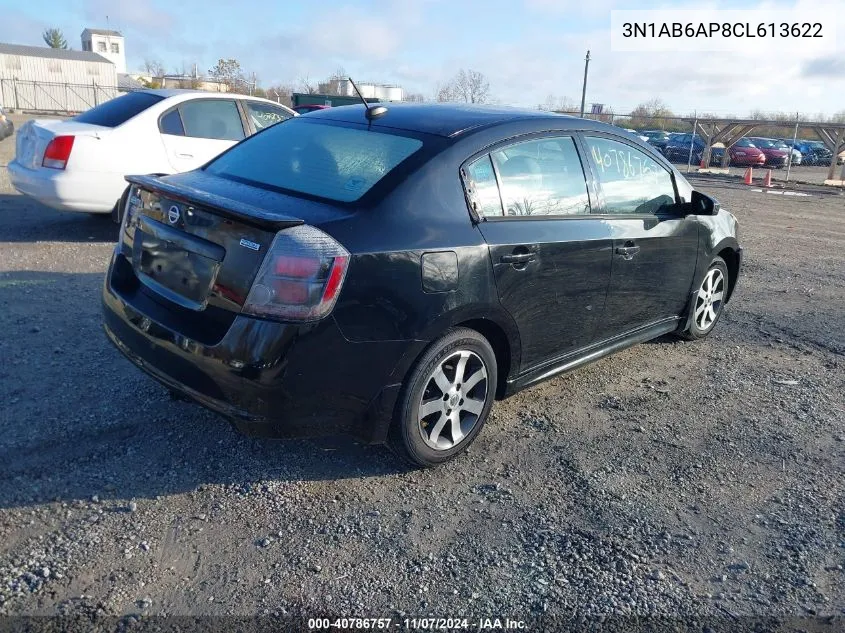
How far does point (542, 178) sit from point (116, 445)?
2.68 metres

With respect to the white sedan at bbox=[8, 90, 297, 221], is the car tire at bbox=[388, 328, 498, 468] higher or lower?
lower

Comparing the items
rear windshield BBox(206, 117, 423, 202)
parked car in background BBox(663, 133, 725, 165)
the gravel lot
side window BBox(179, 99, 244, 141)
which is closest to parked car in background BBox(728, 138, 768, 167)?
parked car in background BBox(663, 133, 725, 165)

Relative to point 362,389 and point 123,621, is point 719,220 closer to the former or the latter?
point 362,389

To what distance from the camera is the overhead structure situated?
21.9 m

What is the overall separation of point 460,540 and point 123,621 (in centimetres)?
134

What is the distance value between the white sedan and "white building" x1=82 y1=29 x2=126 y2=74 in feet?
347

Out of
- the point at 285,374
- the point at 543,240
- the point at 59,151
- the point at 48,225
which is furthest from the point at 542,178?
the point at 48,225

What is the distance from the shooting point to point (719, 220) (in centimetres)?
545

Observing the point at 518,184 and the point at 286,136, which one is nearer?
the point at 518,184

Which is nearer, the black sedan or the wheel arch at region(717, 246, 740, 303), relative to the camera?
the black sedan

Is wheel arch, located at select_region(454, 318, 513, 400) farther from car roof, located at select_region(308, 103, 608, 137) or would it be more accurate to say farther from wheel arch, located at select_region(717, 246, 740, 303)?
wheel arch, located at select_region(717, 246, 740, 303)

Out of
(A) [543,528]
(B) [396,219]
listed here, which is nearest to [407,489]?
(A) [543,528]

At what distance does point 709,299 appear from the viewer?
5.59 m

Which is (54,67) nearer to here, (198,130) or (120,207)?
(198,130)
